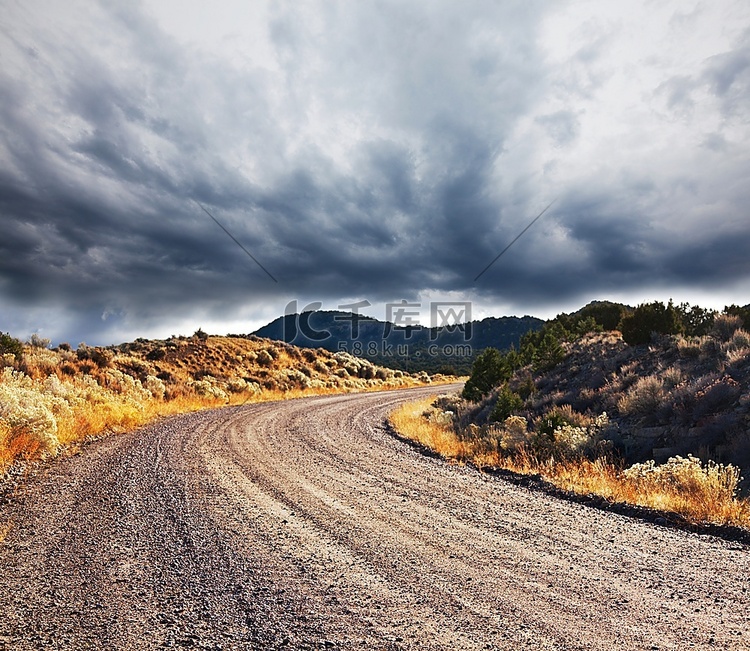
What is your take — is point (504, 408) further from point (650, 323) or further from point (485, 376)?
point (650, 323)

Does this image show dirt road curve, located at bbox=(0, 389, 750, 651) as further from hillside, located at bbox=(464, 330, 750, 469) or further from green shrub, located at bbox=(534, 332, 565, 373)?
green shrub, located at bbox=(534, 332, 565, 373)

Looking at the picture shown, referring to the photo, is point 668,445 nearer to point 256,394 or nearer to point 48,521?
point 48,521

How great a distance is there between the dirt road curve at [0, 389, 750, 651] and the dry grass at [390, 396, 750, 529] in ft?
2.82

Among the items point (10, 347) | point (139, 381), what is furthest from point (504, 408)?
point (10, 347)

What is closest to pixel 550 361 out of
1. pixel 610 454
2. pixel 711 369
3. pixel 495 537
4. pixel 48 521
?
pixel 711 369

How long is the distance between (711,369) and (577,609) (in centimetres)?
1139

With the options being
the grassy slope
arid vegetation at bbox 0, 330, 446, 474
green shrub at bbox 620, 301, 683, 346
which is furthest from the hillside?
arid vegetation at bbox 0, 330, 446, 474

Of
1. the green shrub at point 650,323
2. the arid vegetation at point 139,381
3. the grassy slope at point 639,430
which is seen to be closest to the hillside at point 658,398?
the grassy slope at point 639,430

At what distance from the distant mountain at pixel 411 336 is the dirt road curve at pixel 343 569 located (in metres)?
81.4

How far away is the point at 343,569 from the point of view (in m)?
4.51

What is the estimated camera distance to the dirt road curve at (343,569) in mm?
3455

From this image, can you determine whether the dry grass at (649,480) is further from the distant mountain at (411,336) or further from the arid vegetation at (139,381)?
the distant mountain at (411,336)

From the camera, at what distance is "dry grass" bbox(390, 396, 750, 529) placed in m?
6.42

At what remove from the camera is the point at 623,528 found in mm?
6012
